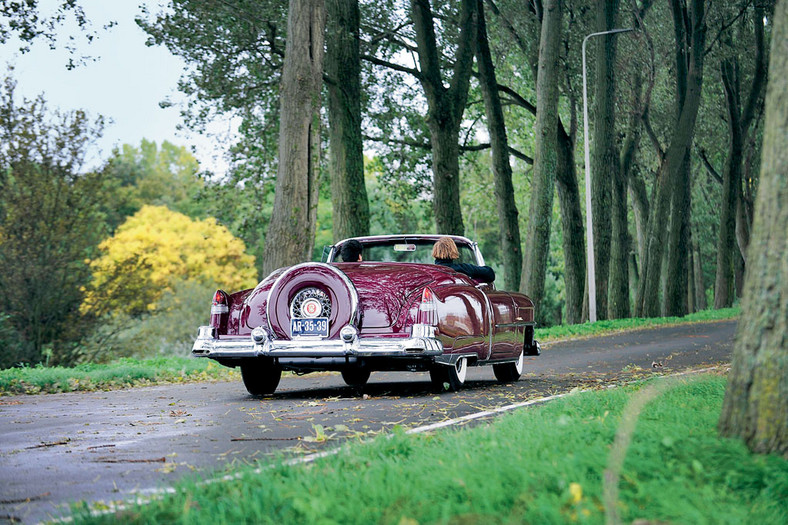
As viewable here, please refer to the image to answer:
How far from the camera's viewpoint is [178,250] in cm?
6544

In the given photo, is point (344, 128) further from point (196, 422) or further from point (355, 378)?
point (196, 422)

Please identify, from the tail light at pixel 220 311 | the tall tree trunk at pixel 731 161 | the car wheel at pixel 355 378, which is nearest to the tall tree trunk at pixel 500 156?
the tall tree trunk at pixel 731 161

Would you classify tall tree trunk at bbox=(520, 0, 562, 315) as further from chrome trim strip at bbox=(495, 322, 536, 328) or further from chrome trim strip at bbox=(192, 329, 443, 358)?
chrome trim strip at bbox=(192, 329, 443, 358)

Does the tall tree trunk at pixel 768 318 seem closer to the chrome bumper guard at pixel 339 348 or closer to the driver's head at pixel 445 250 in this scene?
the chrome bumper guard at pixel 339 348

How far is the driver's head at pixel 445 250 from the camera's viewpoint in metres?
12.0

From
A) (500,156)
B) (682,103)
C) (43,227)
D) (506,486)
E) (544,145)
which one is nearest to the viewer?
(506,486)

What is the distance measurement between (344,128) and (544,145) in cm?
A: 702

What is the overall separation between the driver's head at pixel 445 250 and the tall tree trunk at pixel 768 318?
20.8 feet

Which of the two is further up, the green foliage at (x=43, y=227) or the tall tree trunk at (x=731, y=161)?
the tall tree trunk at (x=731, y=161)

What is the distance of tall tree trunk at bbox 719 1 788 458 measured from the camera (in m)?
5.42

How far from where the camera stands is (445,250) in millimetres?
12055

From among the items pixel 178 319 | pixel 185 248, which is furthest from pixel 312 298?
pixel 185 248

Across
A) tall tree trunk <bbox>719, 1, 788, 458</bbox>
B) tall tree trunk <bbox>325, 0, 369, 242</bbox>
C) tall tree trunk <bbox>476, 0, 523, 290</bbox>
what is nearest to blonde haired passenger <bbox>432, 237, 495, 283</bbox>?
tall tree trunk <bbox>719, 1, 788, 458</bbox>

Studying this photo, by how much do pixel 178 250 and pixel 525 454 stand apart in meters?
61.7
